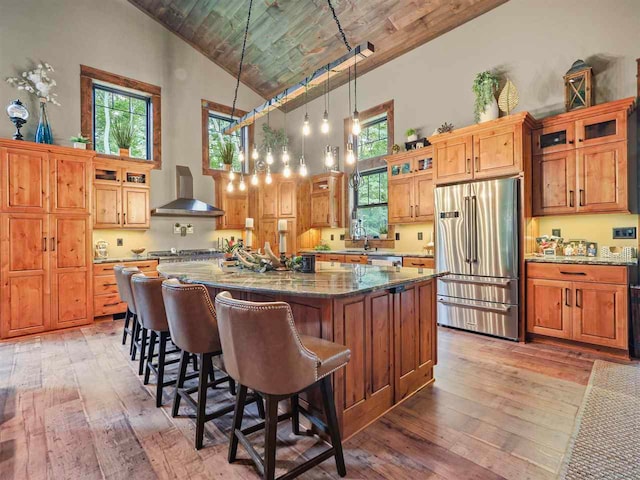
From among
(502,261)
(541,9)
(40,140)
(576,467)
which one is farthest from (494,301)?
(40,140)

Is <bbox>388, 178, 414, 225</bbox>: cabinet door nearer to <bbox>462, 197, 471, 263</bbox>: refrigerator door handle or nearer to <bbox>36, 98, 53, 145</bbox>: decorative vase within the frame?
<bbox>462, 197, 471, 263</bbox>: refrigerator door handle

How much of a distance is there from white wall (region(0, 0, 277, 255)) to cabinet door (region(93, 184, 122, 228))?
0.30 metres

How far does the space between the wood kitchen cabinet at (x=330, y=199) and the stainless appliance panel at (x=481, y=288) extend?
8.38ft

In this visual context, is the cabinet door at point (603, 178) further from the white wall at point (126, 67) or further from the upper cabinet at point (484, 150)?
the white wall at point (126, 67)

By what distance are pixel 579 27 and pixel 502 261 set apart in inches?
109

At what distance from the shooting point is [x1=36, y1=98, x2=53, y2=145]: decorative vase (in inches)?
168

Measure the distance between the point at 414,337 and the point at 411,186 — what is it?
3015 mm

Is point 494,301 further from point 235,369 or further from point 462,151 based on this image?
point 235,369

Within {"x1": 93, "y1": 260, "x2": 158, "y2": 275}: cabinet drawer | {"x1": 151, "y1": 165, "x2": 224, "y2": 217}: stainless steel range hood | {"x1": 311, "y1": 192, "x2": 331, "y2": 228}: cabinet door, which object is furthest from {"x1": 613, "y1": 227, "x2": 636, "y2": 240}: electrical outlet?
{"x1": 93, "y1": 260, "x2": 158, "y2": 275}: cabinet drawer

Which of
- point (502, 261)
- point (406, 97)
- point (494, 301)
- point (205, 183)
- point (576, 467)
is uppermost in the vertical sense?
point (406, 97)

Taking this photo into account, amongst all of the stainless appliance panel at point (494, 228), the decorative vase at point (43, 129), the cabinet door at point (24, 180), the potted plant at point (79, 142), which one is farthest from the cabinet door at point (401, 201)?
the decorative vase at point (43, 129)

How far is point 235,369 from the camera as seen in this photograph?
1562 mm

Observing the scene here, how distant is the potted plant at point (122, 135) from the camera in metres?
5.22

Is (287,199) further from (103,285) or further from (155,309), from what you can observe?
Result: (155,309)
